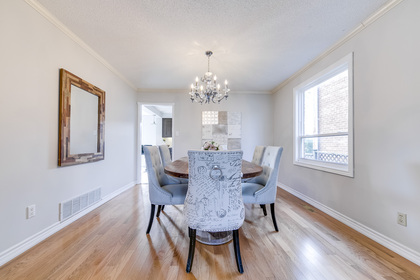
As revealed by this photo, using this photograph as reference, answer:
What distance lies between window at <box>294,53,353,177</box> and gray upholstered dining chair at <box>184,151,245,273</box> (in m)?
1.74

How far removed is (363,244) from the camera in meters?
1.75

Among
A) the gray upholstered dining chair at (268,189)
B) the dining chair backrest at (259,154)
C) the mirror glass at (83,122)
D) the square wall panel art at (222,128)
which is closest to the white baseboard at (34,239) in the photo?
the mirror glass at (83,122)

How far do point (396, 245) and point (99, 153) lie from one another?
369 centimetres

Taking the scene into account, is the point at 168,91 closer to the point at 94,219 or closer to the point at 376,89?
the point at 94,219

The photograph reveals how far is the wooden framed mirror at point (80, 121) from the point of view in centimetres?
206

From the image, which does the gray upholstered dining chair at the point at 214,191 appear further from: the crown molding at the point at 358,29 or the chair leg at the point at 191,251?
the crown molding at the point at 358,29

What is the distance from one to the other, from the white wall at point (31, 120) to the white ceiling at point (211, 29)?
0.29 metres

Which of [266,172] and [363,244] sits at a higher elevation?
[266,172]

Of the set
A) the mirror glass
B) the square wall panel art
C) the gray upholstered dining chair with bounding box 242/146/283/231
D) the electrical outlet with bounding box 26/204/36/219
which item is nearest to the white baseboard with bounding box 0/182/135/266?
the electrical outlet with bounding box 26/204/36/219

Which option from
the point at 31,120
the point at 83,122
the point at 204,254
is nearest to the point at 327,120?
the point at 204,254

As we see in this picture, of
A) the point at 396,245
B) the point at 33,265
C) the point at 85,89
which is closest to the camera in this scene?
the point at 33,265

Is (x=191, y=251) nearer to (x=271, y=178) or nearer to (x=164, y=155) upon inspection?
(x=271, y=178)

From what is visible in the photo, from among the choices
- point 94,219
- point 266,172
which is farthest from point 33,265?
point 266,172

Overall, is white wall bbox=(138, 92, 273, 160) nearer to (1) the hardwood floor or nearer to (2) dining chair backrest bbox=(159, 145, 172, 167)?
(2) dining chair backrest bbox=(159, 145, 172, 167)
